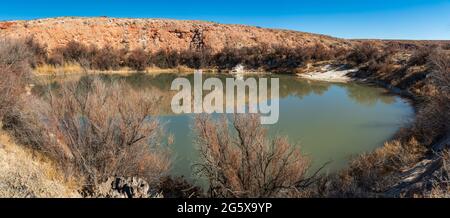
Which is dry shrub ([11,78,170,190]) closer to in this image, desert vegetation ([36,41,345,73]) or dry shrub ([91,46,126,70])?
dry shrub ([91,46,126,70])

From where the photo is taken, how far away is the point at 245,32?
2331 inches

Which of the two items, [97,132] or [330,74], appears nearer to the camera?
[97,132]

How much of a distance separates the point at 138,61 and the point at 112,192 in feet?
126

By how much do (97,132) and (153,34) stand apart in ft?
162

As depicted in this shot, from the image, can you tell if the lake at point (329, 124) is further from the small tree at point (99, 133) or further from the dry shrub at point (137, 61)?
the dry shrub at point (137, 61)

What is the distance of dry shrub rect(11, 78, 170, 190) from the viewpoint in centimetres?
802

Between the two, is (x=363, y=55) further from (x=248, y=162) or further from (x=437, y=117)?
(x=248, y=162)

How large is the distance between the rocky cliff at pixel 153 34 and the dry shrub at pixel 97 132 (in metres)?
42.2

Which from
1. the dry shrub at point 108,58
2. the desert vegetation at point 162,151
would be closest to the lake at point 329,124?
the desert vegetation at point 162,151

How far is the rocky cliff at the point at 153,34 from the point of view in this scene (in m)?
47.7

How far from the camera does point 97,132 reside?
8.05 metres

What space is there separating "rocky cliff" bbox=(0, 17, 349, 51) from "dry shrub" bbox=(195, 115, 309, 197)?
44.7 metres

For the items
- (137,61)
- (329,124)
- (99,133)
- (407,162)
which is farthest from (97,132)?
(137,61)

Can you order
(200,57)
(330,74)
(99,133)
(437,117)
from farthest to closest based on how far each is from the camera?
1. (200,57)
2. (330,74)
3. (437,117)
4. (99,133)
